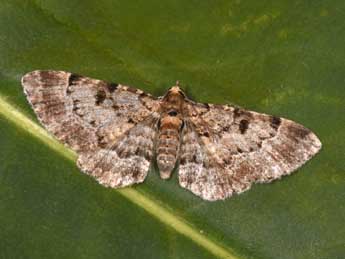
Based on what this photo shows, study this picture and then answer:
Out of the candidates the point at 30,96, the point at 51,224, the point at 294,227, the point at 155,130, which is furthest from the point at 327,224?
the point at 30,96

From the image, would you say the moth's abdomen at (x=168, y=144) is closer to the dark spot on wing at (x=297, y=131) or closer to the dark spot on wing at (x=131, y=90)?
the dark spot on wing at (x=131, y=90)

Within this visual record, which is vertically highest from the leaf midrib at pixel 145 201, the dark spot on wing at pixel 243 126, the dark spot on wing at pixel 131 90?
the dark spot on wing at pixel 243 126

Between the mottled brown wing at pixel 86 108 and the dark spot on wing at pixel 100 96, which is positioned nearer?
the mottled brown wing at pixel 86 108

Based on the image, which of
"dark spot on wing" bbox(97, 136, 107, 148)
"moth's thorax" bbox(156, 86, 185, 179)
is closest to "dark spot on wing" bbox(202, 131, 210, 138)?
"moth's thorax" bbox(156, 86, 185, 179)

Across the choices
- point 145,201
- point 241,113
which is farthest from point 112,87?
point 241,113

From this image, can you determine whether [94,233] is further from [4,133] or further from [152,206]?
[4,133]

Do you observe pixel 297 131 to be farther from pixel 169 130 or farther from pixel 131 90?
pixel 131 90

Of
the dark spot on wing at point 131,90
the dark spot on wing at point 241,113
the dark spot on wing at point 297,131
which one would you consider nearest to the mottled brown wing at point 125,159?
the dark spot on wing at point 131,90

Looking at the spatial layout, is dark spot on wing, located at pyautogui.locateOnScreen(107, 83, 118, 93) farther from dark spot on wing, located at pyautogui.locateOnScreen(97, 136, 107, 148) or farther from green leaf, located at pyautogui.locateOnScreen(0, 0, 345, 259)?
dark spot on wing, located at pyautogui.locateOnScreen(97, 136, 107, 148)
